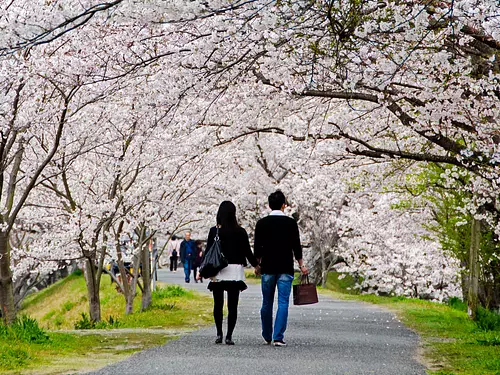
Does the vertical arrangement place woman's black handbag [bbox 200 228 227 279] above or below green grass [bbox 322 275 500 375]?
above

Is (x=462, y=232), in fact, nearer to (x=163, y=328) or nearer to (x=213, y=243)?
(x=163, y=328)

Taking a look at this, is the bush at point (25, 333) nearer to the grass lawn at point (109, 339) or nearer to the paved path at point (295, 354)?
the grass lawn at point (109, 339)

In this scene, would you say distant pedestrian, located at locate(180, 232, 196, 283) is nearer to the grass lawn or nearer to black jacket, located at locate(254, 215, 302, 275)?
the grass lawn

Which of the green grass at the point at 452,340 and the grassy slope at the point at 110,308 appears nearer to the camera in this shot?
the green grass at the point at 452,340

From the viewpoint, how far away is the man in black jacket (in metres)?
9.80

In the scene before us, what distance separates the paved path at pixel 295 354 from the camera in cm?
770

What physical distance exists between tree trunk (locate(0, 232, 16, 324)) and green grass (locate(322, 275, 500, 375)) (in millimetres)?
6138

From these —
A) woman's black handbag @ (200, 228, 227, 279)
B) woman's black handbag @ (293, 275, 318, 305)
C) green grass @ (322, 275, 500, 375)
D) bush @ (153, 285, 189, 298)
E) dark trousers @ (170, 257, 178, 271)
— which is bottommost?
green grass @ (322, 275, 500, 375)

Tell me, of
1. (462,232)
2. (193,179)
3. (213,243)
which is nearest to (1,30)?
(213,243)

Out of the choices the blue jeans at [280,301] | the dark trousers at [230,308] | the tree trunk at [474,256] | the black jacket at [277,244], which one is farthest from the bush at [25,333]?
the tree trunk at [474,256]

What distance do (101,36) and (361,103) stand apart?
26.2ft

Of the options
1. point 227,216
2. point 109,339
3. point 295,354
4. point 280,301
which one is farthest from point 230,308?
point 109,339

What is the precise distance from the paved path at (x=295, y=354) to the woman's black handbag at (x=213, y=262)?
898 mm

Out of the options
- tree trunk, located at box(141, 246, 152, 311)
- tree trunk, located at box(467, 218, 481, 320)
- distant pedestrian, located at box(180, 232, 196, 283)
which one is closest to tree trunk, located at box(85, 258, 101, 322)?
tree trunk, located at box(141, 246, 152, 311)
